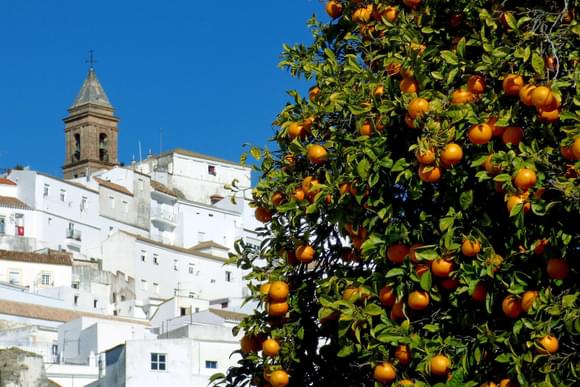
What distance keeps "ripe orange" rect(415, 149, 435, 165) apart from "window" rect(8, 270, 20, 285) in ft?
264

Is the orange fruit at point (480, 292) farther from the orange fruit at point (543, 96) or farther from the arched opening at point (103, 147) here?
the arched opening at point (103, 147)

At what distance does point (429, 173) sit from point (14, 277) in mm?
80889

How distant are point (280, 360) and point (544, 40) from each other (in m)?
3.50

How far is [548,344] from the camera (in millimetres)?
9453

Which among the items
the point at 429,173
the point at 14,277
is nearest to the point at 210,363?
the point at 14,277

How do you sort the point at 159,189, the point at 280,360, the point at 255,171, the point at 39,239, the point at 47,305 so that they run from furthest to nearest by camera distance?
1. the point at 159,189
2. the point at 39,239
3. the point at 47,305
4. the point at 255,171
5. the point at 280,360

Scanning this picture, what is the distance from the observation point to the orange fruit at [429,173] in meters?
10.1

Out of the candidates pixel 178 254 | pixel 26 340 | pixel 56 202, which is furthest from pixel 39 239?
pixel 26 340

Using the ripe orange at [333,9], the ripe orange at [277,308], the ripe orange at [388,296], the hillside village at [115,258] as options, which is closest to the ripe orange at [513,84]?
the ripe orange at [388,296]

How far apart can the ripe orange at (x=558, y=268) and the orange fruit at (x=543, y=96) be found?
1107 millimetres

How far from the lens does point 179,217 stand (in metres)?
109

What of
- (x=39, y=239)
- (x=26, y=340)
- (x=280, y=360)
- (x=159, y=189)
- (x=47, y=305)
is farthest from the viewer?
(x=159, y=189)

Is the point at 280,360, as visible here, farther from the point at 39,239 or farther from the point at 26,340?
the point at 39,239

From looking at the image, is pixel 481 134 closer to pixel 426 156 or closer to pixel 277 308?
pixel 426 156
